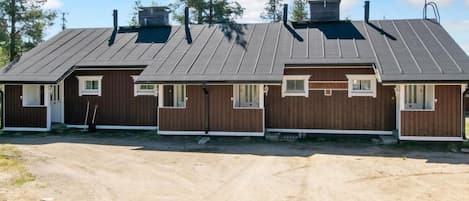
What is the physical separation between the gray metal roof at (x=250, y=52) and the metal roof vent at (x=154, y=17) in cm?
64

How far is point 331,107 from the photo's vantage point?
544 inches

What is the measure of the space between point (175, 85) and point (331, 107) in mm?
5178

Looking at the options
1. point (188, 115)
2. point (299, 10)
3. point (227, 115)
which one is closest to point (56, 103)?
point (188, 115)

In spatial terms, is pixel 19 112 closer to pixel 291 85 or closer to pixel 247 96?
pixel 247 96

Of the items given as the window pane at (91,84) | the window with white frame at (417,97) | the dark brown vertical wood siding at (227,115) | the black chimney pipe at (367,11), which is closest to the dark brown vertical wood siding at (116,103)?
the window pane at (91,84)

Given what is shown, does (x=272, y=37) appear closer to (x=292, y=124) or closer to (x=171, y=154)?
(x=292, y=124)

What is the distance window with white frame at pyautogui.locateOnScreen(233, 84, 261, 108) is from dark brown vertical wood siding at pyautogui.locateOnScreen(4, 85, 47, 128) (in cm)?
677

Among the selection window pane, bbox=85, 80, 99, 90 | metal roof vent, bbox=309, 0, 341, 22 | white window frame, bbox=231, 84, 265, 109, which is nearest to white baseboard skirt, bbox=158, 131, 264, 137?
white window frame, bbox=231, 84, 265, 109

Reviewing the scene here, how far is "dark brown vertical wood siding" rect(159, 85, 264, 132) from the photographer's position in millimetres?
13555

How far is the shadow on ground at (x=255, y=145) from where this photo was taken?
11000 mm

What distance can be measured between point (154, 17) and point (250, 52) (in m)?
6.13

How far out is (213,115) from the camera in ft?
45.3

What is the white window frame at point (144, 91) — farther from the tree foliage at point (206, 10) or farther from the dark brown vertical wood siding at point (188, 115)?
the tree foliage at point (206, 10)

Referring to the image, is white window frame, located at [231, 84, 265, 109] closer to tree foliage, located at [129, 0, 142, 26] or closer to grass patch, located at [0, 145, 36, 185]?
grass patch, located at [0, 145, 36, 185]
